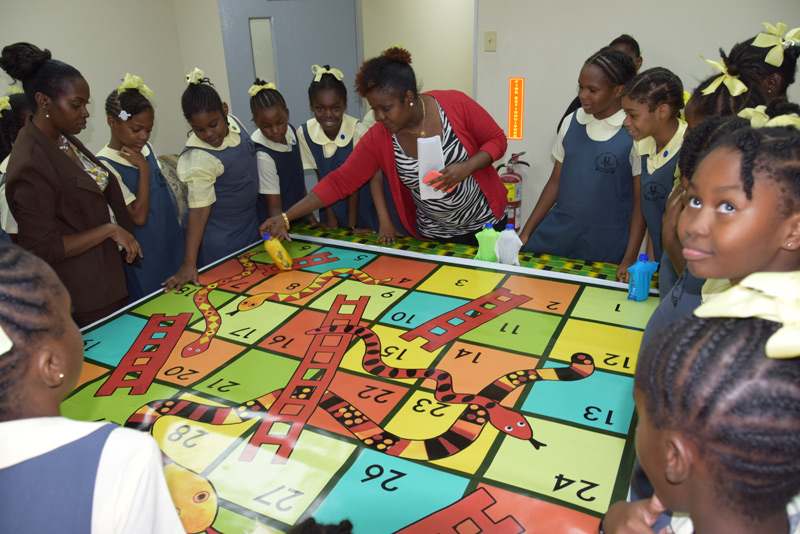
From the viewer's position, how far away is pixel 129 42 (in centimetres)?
422

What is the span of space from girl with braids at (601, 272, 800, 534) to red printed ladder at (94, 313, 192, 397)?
1.26 m

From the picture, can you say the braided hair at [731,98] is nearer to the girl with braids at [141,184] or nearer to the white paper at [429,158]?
the white paper at [429,158]

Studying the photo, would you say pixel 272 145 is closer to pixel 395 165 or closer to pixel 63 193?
pixel 395 165

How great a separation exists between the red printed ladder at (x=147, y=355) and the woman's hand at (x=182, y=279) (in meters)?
0.20

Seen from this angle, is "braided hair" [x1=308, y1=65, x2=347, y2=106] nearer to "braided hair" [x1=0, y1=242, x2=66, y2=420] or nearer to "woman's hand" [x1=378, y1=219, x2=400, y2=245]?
"woman's hand" [x1=378, y1=219, x2=400, y2=245]

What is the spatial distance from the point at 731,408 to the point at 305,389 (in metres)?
1.01

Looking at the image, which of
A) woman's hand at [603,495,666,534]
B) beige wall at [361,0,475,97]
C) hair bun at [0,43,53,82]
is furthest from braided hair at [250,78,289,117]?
beige wall at [361,0,475,97]

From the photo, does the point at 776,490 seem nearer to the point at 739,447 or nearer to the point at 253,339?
the point at 739,447

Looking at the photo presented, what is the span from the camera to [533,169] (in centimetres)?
404

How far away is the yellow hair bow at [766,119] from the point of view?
0.96 meters

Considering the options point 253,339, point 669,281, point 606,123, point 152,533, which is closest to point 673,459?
point 152,533

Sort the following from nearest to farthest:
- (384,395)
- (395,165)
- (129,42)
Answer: (384,395) → (395,165) → (129,42)

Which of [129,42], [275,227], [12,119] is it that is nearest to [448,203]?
[275,227]

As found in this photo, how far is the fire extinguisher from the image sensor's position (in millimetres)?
3943
